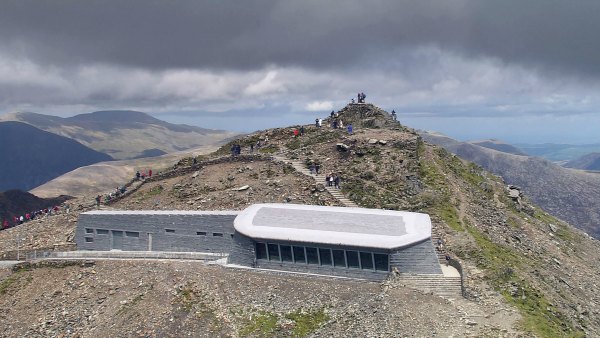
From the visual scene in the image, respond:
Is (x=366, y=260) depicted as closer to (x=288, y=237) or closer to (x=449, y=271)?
(x=288, y=237)

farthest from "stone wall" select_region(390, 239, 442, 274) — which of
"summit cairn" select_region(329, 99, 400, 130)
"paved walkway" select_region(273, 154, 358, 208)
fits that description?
"summit cairn" select_region(329, 99, 400, 130)

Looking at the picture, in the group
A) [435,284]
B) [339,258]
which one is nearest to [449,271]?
[435,284]

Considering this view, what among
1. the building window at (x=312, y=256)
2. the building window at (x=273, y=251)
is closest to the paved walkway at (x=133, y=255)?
the building window at (x=273, y=251)

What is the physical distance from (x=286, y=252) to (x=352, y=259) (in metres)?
5.94

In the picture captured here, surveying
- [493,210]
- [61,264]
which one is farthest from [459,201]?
[61,264]

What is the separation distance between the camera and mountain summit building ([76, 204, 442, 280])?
4228 cm

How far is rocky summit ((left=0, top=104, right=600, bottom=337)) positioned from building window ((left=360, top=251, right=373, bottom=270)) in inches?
57.7

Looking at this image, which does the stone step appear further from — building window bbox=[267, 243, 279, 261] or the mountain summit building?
building window bbox=[267, 243, 279, 261]

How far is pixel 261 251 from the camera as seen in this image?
46.1 meters

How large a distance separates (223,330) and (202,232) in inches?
589

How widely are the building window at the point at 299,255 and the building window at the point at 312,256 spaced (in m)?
0.44

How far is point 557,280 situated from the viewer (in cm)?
5125

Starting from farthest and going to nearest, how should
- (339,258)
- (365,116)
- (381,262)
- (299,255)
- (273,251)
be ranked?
1. (365,116)
2. (273,251)
3. (299,255)
4. (339,258)
5. (381,262)

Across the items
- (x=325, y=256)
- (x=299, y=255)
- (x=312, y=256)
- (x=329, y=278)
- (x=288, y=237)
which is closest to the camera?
(x=329, y=278)
